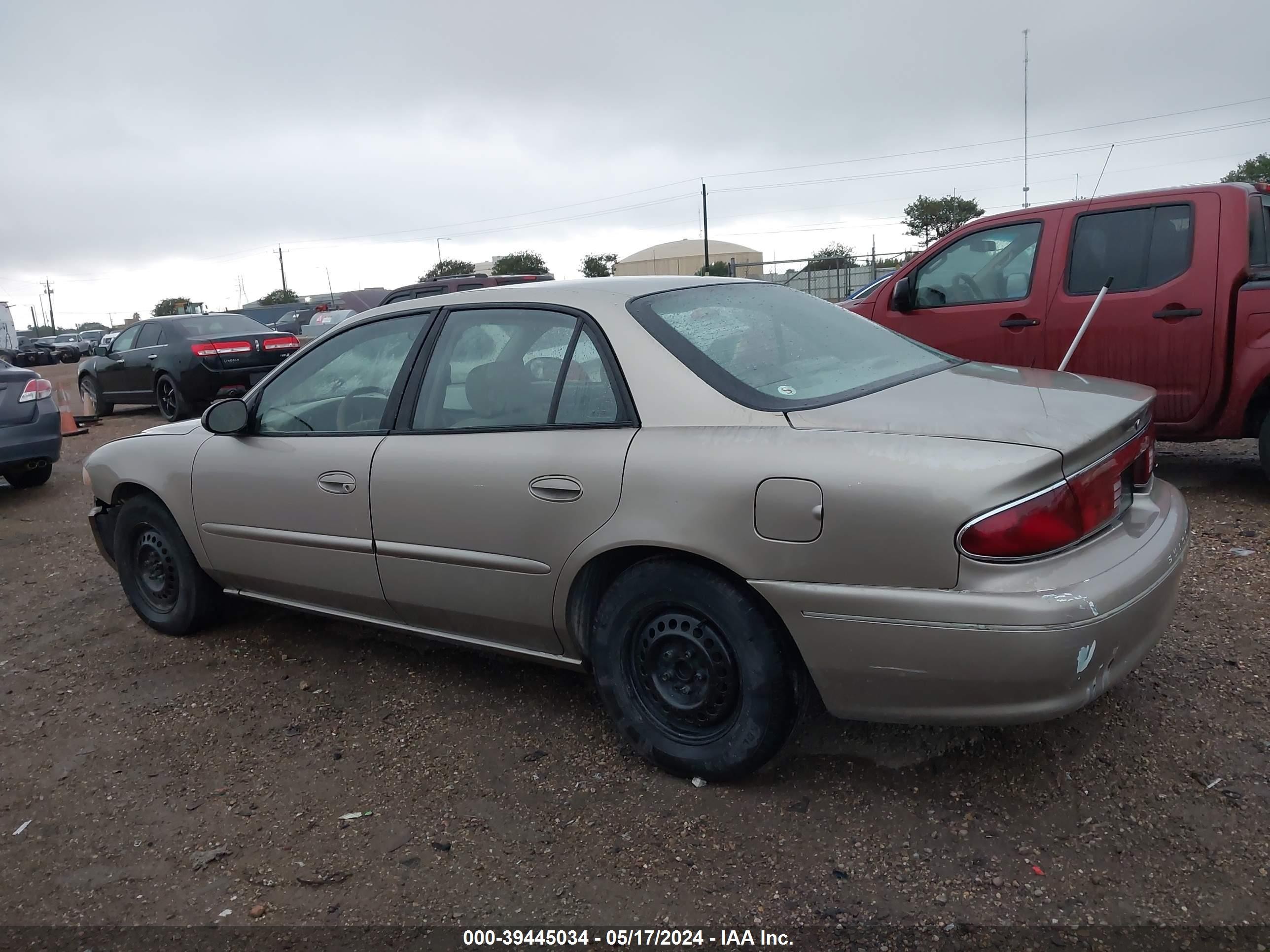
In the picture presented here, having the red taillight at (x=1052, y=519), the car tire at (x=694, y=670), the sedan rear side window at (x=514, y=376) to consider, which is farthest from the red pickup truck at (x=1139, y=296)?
the car tire at (x=694, y=670)

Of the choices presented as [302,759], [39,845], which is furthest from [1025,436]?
[39,845]

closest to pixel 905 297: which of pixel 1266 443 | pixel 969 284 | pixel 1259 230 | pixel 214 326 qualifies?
pixel 969 284

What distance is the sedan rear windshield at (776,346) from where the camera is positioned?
297 centimetres

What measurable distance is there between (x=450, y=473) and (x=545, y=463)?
43 centimetres

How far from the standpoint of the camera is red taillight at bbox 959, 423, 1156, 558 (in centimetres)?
241

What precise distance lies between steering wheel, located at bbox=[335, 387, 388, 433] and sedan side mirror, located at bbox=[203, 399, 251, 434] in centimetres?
48

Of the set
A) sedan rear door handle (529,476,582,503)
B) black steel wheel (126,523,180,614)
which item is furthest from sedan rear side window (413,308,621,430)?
black steel wheel (126,523,180,614)

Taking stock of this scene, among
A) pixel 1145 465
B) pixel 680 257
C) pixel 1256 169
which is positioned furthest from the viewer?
pixel 680 257

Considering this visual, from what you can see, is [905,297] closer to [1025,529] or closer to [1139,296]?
[1139,296]

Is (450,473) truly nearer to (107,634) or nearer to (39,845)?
(39,845)

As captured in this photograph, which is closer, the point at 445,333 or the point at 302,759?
the point at 302,759

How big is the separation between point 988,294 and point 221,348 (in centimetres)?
982

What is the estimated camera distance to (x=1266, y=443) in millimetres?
5293

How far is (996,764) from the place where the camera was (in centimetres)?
298
